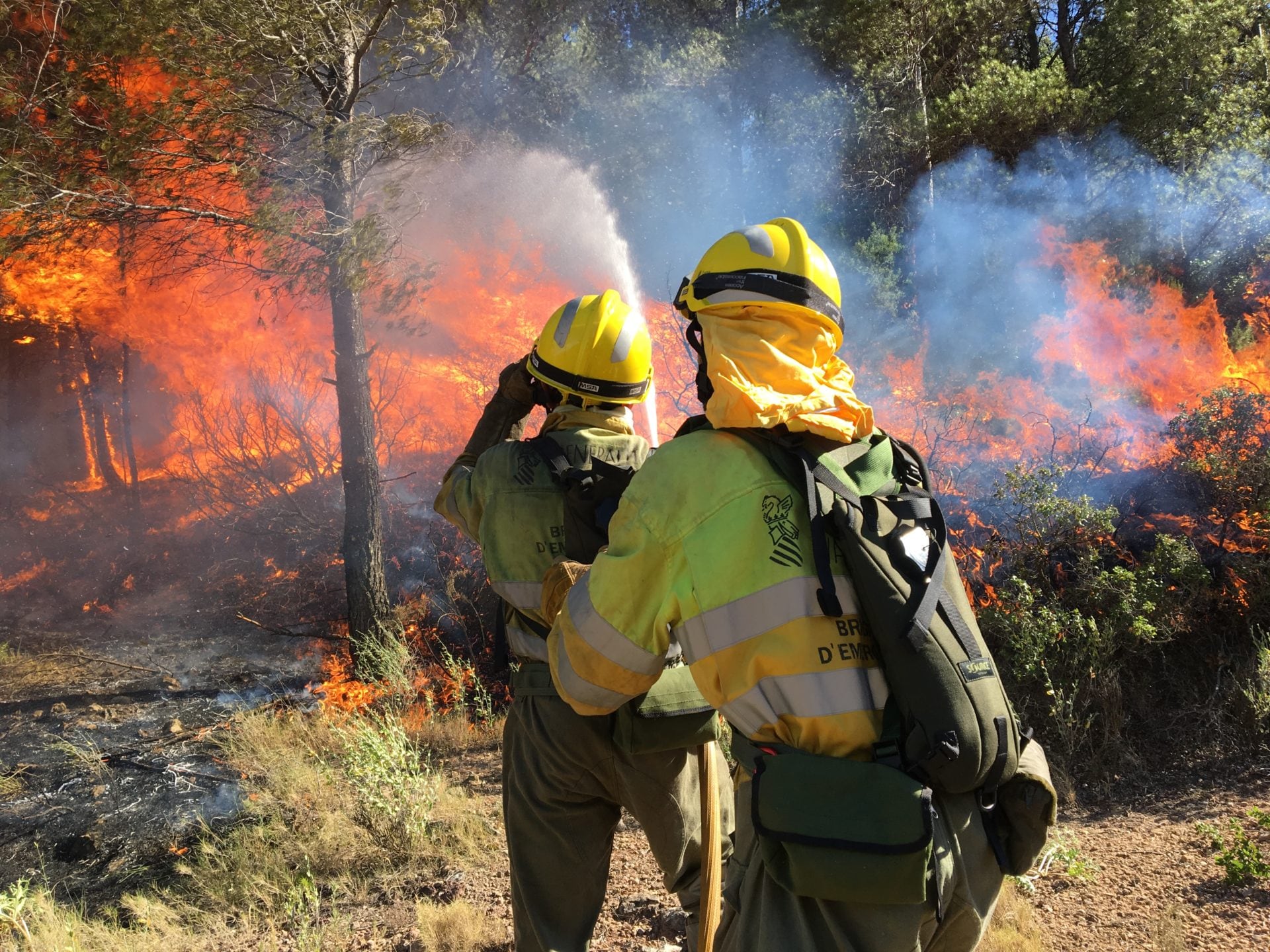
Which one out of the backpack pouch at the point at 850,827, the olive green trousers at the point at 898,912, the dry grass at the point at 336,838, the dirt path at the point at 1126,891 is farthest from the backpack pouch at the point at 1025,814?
the dry grass at the point at 336,838

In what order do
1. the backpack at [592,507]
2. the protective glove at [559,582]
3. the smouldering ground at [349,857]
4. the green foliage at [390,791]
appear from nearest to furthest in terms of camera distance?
the protective glove at [559,582]
the backpack at [592,507]
the smouldering ground at [349,857]
the green foliage at [390,791]

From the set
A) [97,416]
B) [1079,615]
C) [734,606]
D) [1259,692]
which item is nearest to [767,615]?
[734,606]

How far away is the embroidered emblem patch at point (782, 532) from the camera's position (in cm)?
143

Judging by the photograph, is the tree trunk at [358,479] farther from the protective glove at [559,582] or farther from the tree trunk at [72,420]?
the tree trunk at [72,420]

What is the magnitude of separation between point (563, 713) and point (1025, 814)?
130 cm

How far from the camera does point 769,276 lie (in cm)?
163

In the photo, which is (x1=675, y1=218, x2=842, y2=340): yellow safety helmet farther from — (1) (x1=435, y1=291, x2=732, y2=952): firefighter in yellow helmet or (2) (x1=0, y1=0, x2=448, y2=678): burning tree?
(2) (x1=0, y1=0, x2=448, y2=678): burning tree

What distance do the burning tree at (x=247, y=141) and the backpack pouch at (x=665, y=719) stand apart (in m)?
3.70

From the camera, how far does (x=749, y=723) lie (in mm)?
1484

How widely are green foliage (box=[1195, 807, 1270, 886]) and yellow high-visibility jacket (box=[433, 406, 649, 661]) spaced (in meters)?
2.76

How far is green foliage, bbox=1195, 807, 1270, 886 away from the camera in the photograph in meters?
3.19

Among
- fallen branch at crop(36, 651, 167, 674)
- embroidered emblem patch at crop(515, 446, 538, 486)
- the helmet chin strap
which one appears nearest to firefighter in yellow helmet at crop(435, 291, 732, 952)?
embroidered emblem patch at crop(515, 446, 538, 486)

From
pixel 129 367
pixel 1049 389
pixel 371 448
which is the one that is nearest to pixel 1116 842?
pixel 371 448

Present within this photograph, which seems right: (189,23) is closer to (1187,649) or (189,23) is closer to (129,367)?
(129,367)
